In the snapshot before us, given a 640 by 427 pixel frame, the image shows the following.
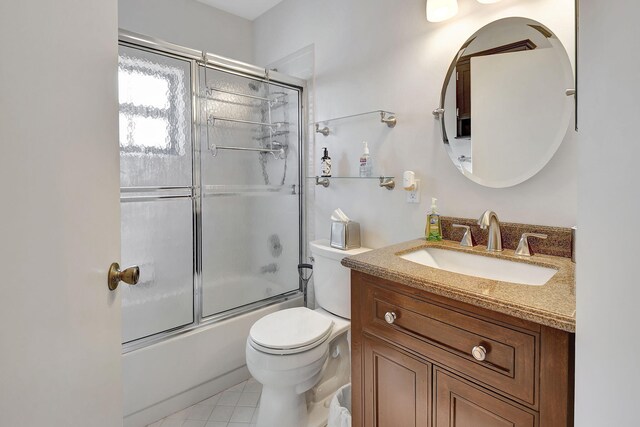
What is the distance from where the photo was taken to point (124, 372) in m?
1.58

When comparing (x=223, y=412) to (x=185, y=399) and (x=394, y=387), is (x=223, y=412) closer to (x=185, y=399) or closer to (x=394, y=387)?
(x=185, y=399)

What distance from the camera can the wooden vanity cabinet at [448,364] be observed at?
745 millimetres

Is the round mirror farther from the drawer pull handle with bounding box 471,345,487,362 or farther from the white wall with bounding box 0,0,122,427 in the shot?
the white wall with bounding box 0,0,122,427

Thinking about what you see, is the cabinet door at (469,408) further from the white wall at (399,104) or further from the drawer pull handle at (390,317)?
the white wall at (399,104)

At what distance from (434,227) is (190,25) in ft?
7.20

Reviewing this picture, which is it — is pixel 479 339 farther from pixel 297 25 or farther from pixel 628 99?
pixel 297 25

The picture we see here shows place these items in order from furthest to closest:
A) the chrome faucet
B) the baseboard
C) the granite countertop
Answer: the baseboard < the chrome faucet < the granite countertop

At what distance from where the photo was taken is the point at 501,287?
904 millimetres

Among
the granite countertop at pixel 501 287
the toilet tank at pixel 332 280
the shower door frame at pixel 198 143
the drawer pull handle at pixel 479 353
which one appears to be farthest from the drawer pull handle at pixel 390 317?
the shower door frame at pixel 198 143

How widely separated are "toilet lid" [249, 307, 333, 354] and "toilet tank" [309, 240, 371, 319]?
0.10m

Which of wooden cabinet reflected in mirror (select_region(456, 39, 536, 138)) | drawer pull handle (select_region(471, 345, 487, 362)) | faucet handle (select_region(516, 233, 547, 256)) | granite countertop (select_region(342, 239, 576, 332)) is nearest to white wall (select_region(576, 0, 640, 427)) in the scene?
granite countertop (select_region(342, 239, 576, 332))

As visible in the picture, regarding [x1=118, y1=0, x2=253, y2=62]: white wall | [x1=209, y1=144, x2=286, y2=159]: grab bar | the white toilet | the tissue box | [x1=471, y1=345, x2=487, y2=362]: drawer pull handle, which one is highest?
[x1=118, y1=0, x2=253, y2=62]: white wall

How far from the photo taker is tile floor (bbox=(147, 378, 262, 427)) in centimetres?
166

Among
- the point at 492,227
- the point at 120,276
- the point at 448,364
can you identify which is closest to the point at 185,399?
the point at 120,276
